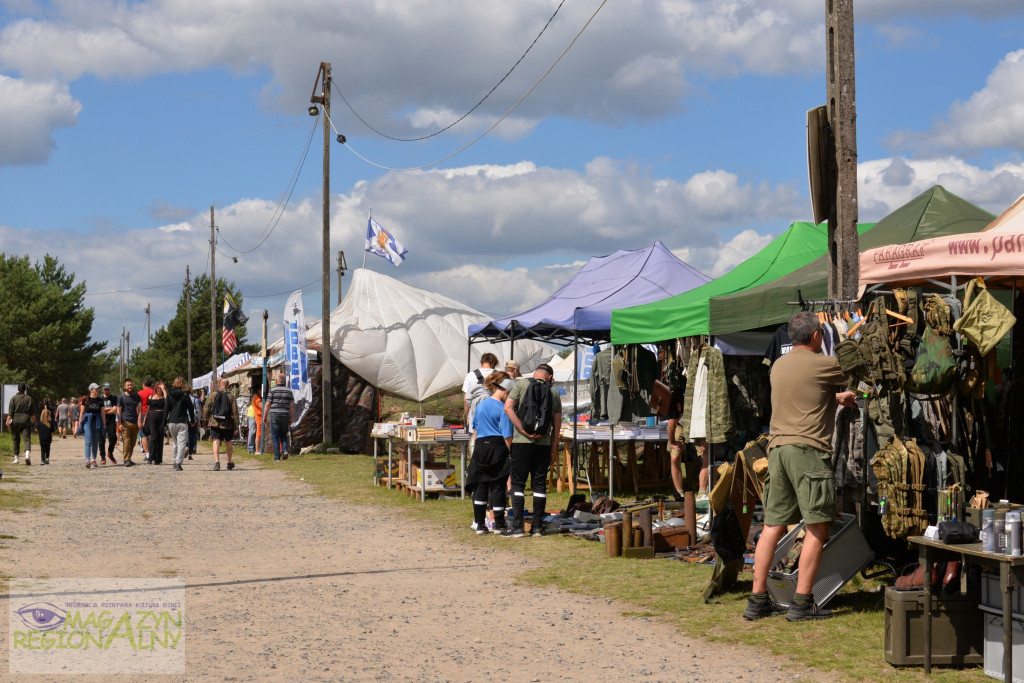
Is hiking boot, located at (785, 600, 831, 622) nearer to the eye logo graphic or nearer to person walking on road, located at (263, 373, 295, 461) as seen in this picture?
the eye logo graphic

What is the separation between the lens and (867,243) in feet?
35.4

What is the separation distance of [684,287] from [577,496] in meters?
6.15

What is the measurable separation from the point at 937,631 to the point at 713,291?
712 centimetres

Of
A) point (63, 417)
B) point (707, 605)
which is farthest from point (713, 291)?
point (63, 417)

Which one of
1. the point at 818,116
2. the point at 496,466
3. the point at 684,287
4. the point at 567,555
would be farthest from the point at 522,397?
the point at 684,287

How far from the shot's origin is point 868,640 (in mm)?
6445

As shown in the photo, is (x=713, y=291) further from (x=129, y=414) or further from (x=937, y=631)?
(x=129, y=414)

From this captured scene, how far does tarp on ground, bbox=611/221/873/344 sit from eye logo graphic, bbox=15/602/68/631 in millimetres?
6896

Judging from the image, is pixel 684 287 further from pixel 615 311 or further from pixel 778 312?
pixel 778 312

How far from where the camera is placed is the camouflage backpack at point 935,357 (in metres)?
7.11

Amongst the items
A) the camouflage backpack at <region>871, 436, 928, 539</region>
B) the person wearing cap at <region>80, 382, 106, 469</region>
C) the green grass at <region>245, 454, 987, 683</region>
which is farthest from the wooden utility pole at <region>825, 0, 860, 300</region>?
the person wearing cap at <region>80, 382, 106, 469</region>

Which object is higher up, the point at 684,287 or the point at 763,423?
the point at 684,287

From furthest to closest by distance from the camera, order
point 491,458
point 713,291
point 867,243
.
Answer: point 713,291
point 491,458
point 867,243

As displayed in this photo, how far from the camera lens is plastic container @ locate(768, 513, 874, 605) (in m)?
7.15
